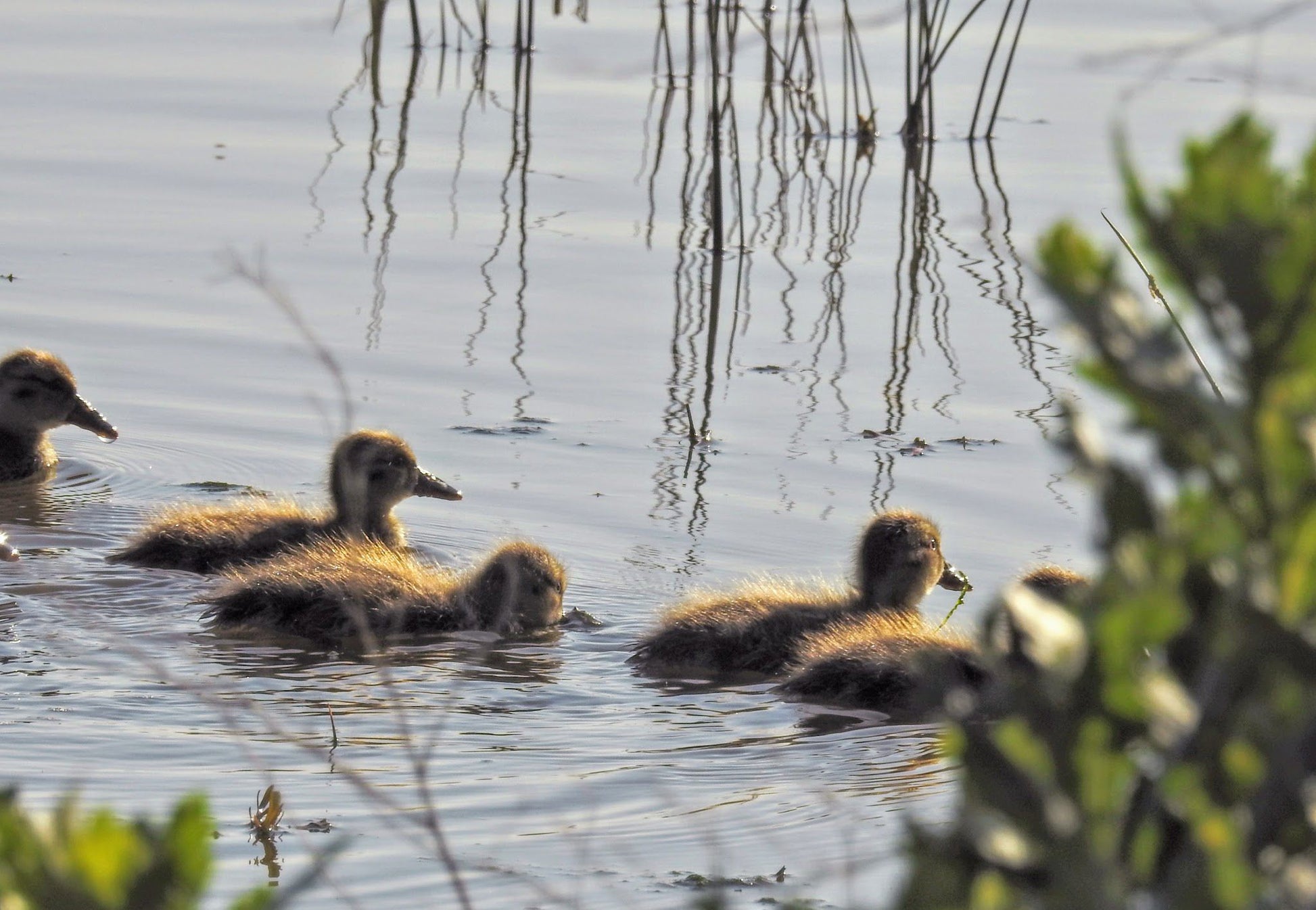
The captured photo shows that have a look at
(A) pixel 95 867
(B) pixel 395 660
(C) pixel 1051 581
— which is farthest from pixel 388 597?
(A) pixel 95 867

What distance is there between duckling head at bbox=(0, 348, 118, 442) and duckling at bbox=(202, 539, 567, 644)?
192 cm

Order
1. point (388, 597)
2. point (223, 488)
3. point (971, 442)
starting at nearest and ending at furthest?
point (388, 597) → point (223, 488) → point (971, 442)

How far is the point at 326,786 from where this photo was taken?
4695 millimetres

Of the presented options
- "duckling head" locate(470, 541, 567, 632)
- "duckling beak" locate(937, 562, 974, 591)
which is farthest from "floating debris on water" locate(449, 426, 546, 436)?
"duckling beak" locate(937, 562, 974, 591)

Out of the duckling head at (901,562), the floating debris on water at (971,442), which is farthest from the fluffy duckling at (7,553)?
the floating debris on water at (971,442)

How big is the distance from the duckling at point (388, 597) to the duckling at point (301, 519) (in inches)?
14.8

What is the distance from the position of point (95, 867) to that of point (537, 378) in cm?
768

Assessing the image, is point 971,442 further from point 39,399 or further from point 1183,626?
point 1183,626

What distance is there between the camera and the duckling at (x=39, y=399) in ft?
27.4

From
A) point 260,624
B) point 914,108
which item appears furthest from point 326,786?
point 914,108

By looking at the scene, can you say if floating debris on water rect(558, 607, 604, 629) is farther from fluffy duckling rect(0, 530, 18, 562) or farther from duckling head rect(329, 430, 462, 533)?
fluffy duckling rect(0, 530, 18, 562)

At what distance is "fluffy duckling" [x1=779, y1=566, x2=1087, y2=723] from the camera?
5.86 meters

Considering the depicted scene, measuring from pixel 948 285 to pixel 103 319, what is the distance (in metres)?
4.20

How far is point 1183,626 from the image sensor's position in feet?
4.39
